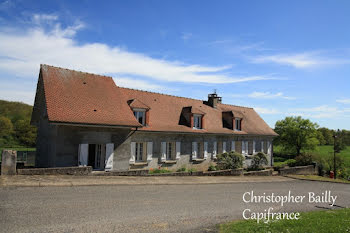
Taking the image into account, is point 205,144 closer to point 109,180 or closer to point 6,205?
point 109,180

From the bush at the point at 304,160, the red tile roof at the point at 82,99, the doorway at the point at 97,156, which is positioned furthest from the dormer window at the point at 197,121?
the bush at the point at 304,160

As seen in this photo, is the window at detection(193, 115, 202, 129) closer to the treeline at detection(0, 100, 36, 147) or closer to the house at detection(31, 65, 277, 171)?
the house at detection(31, 65, 277, 171)

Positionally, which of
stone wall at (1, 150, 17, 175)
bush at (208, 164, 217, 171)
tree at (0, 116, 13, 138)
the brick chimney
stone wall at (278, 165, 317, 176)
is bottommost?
stone wall at (278, 165, 317, 176)

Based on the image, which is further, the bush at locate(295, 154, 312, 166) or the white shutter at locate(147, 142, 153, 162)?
the bush at locate(295, 154, 312, 166)

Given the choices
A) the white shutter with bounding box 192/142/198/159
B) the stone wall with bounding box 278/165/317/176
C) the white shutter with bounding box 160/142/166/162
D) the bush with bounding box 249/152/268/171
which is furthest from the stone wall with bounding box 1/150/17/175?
the stone wall with bounding box 278/165/317/176

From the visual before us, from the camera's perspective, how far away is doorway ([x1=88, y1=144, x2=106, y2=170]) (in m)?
15.4

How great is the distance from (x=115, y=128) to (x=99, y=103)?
1.89 metres

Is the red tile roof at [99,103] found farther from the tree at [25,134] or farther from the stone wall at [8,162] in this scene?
the tree at [25,134]

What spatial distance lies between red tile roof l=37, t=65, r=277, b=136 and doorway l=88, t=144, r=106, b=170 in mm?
1952

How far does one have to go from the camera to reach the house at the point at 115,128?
554 inches

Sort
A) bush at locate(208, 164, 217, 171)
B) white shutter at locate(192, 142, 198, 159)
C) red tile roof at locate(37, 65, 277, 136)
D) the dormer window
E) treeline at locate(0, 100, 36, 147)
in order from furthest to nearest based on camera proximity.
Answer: treeline at locate(0, 100, 36, 147) < the dormer window < white shutter at locate(192, 142, 198, 159) < bush at locate(208, 164, 217, 171) < red tile roof at locate(37, 65, 277, 136)

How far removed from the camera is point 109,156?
15.2 meters

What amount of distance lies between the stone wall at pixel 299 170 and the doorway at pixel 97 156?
14750 millimetres

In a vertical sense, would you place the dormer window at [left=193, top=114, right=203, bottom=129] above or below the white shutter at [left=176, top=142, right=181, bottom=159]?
above
